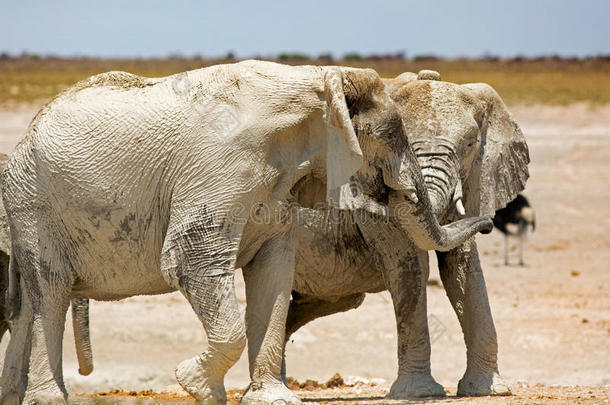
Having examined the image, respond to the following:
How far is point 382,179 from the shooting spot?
6.59 meters

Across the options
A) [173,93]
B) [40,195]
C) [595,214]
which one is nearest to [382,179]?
[173,93]

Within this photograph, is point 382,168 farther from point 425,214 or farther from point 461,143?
point 461,143

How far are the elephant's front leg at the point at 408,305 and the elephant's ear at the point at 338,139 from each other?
1838mm

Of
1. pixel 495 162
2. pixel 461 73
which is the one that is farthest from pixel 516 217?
pixel 461 73

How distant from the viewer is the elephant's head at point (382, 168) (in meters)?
6.26

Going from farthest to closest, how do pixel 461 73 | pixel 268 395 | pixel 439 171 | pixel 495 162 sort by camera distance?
pixel 461 73
pixel 495 162
pixel 439 171
pixel 268 395

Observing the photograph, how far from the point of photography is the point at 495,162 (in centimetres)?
866

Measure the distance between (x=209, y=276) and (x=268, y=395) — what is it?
0.75 metres

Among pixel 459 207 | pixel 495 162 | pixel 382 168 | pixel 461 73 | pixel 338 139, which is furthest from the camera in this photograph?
pixel 461 73

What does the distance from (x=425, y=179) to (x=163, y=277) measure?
2.06m

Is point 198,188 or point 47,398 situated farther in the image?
point 47,398

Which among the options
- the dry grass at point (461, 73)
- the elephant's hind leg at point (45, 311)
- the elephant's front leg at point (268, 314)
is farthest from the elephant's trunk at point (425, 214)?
the dry grass at point (461, 73)

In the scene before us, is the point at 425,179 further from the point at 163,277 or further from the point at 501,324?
the point at 501,324

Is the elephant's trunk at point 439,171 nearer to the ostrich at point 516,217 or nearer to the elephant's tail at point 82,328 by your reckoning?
the elephant's tail at point 82,328
